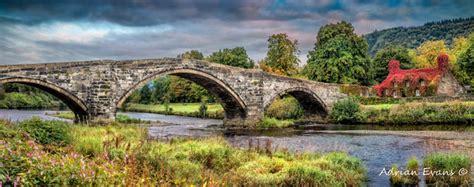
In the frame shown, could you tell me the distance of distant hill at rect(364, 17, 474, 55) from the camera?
415 feet

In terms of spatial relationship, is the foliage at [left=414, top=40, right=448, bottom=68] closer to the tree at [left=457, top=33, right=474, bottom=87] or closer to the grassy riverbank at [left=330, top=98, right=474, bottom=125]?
the tree at [left=457, top=33, right=474, bottom=87]

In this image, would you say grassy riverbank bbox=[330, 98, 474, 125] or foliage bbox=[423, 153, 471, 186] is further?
grassy riverbank bbox=[330, 98, 474, 125]

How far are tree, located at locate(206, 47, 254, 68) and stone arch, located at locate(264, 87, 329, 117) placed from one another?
81.6 ft

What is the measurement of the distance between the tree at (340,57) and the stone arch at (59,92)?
34908mm

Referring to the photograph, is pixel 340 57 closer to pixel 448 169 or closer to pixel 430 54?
pixel 430 54

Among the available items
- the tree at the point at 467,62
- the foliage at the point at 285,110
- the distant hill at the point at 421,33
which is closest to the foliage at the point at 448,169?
the foliage at the point at 285,110

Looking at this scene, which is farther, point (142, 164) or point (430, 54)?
point (430, 54)

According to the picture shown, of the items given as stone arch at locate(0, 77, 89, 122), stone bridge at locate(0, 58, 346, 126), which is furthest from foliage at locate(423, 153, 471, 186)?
stone arch at locate(0, 77, 89, 122)

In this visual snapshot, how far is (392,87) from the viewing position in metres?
53.0

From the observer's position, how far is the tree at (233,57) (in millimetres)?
71312

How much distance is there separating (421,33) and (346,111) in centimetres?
11831

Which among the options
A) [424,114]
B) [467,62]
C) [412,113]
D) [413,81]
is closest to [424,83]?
[413,81]

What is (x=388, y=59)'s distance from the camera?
6725 cm

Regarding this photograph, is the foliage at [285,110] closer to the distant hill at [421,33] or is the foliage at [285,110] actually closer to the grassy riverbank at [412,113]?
the grassy riverbank at [412,113]
